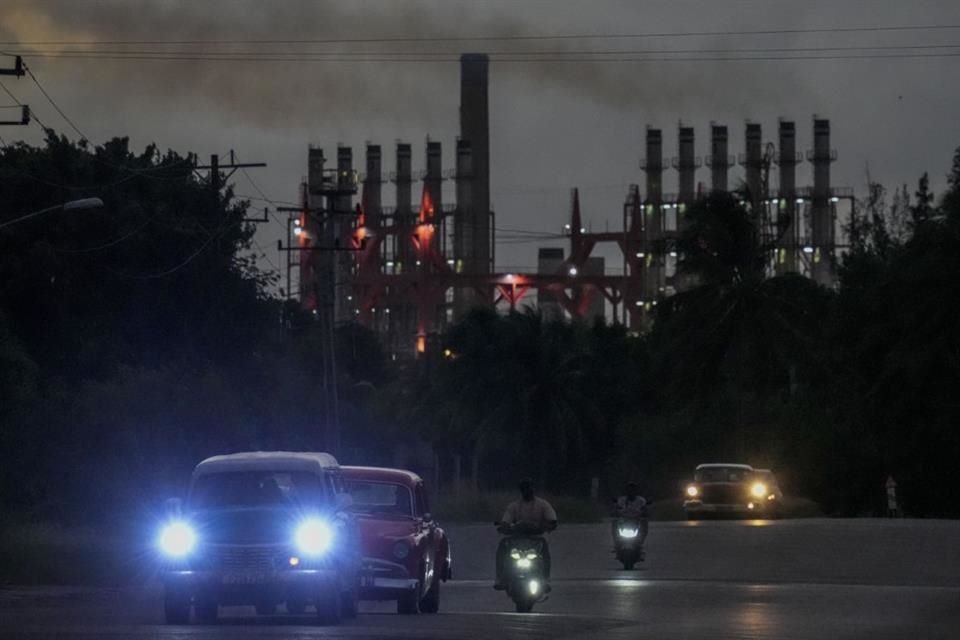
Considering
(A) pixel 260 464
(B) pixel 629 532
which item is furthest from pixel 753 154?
(A) pixel 260 464

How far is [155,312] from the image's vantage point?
6750 centimetres

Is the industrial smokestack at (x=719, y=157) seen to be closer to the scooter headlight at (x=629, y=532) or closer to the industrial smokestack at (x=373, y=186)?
the industrial smokestack at (x=373, y=186)

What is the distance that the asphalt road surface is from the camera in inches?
787

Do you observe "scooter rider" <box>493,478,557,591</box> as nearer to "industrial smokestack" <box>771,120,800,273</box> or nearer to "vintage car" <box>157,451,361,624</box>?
"vintage car" <box>157,451,361,624</box>

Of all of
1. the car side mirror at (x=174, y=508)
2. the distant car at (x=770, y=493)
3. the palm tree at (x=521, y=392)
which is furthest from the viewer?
the palm tree at (x=521, y=392)

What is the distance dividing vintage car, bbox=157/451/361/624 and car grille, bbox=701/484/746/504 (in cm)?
3369

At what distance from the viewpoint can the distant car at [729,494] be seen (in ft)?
179

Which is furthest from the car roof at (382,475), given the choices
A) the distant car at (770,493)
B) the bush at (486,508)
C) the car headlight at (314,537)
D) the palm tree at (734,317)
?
the palm tree at (734,317)

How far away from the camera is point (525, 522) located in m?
25.8

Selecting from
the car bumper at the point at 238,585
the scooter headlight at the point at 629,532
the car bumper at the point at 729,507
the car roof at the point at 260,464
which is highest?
the car roof at the point at 260,464

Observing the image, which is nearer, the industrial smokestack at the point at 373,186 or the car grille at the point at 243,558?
the car grille at the point at 243,558

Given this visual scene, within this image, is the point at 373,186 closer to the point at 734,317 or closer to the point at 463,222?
the point at 463,222

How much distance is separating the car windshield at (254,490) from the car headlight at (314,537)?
0.37 metres

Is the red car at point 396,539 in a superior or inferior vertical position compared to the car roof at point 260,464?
inferior
